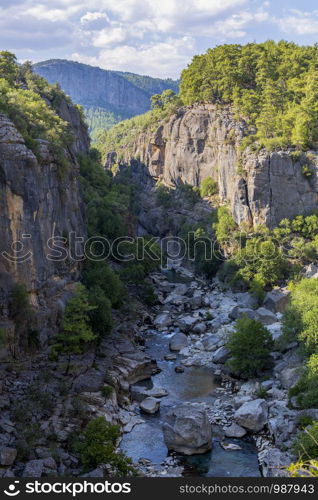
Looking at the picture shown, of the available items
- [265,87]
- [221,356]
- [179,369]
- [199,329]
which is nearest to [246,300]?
[199,329]

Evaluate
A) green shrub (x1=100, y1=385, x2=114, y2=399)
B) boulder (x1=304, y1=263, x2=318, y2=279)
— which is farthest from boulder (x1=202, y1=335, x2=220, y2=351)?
boulder (x1=304, y1=263, x2=318, y2=279)

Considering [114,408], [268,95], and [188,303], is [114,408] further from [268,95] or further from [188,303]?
[268,95]

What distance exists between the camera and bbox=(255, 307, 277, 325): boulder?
41.2 meters

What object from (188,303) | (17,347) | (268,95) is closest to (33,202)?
(17,347)

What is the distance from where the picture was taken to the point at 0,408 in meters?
24.6

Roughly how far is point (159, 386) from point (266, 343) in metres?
A: 7.94

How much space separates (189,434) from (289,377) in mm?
8513

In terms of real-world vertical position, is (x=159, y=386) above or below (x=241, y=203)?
below

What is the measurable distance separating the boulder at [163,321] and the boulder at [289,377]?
1437cm

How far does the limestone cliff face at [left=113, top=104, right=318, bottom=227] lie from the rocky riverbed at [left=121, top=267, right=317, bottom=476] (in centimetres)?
1255

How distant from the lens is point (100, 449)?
2238 centimetres

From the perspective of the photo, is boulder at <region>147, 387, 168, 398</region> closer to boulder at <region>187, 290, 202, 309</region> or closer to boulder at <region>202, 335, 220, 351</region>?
boulder at <region>202, 335, 220, 351</region>

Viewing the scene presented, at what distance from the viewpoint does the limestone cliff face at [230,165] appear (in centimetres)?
5509

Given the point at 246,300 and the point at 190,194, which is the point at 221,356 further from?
the point at 190,194
